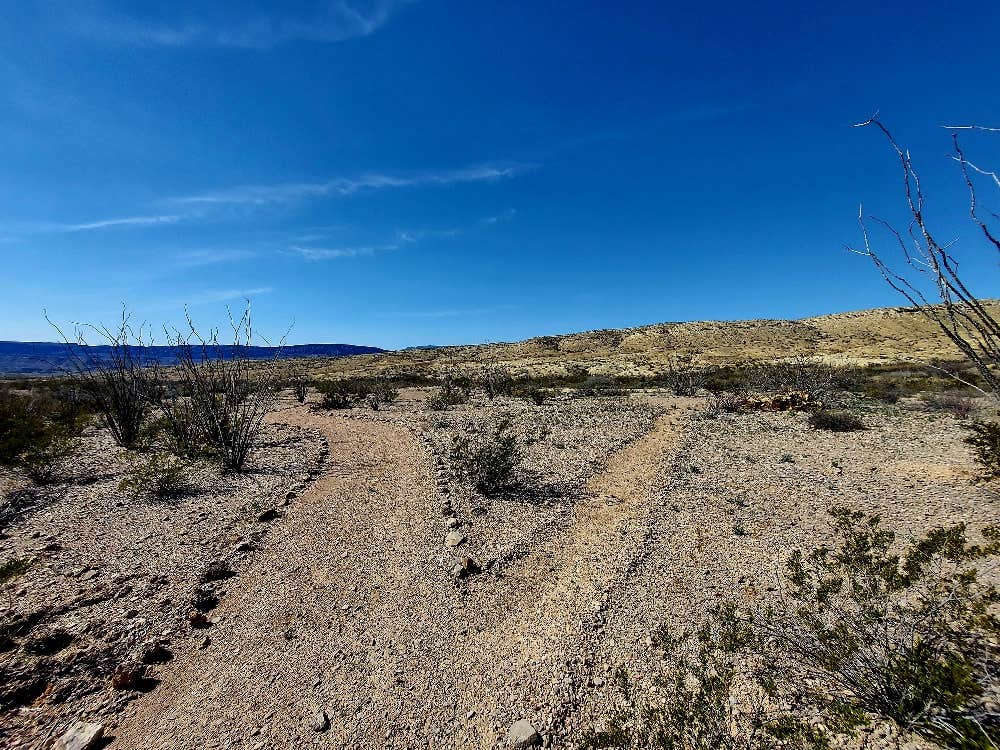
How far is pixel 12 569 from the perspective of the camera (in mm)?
5395

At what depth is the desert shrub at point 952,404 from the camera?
15.1 m

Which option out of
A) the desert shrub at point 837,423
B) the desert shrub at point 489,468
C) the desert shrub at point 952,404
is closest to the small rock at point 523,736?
the desert shrub at point 489,468

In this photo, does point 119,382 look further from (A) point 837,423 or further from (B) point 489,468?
(A) point 837,423

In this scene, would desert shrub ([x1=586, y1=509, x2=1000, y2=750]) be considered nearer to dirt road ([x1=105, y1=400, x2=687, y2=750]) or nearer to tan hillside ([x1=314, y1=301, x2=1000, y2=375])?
dirt road ([x1=105, y1=400, x2=687, y2=750])

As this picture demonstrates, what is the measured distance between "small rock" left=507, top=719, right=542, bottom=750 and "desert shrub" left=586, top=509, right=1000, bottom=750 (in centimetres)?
47

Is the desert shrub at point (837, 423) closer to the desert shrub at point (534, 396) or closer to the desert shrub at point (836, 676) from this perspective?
the desert shrub at point (836, 676)

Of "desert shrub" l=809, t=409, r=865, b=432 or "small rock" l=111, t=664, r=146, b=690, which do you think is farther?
"desert shrub" l=809, t=409, r=865, b=432

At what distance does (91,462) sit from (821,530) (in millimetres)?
14787

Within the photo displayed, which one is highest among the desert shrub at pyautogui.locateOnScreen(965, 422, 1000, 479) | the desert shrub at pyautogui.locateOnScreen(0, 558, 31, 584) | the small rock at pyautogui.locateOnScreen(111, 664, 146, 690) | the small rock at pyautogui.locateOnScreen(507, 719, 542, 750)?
the desert shrub at pyautogui.locateOnScreen(965, 422, 1000, 479)

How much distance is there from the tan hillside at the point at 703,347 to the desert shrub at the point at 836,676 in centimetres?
3767

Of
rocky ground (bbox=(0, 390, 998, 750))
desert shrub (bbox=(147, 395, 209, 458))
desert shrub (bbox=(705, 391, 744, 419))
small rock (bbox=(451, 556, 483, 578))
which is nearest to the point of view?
rocky ground (bbox=(0, 390, 998, 750))

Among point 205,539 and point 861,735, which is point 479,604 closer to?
point 861,735

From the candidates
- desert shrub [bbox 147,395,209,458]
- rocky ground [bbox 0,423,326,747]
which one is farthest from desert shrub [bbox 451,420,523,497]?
desert shrub [bbox 147,395,209,458]

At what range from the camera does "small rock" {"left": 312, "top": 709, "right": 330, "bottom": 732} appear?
3.72m
